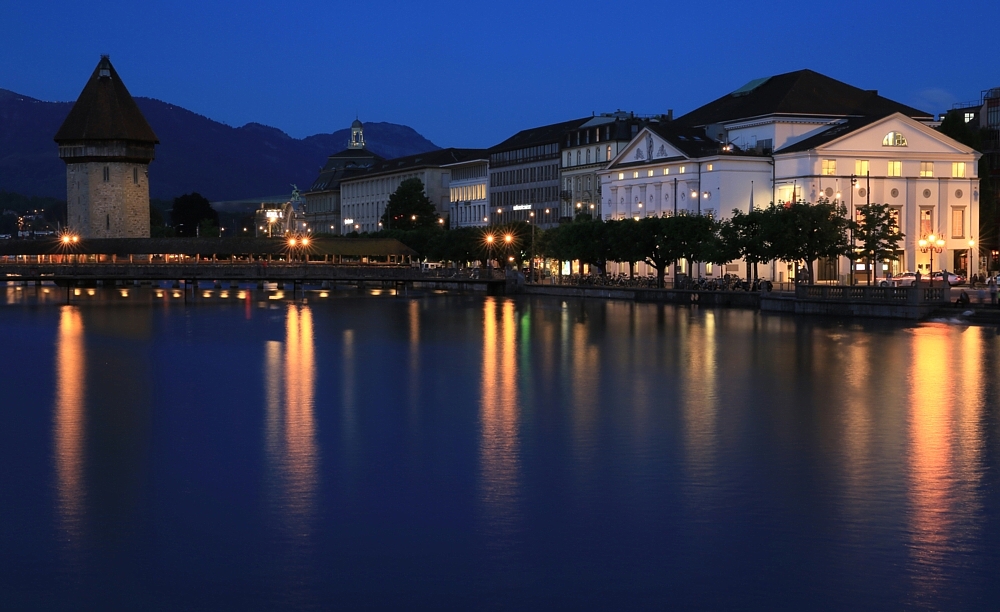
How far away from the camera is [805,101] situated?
300ft

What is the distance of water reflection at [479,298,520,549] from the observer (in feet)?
56.5

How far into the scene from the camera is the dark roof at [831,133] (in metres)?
84.0

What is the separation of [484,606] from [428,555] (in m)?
1.80

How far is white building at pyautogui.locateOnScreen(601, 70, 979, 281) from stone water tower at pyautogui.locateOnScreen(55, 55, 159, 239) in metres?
39.8

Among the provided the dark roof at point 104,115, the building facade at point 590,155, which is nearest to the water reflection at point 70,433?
the building facade at point 590,155

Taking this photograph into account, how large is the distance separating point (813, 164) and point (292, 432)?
6428 centimetres

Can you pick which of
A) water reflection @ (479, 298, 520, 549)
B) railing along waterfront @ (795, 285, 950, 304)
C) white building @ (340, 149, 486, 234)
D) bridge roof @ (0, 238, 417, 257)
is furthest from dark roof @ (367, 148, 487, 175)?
water reflection @ (479, 298, 520, 549)

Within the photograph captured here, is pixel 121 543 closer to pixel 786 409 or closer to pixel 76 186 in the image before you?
pixel 786 409

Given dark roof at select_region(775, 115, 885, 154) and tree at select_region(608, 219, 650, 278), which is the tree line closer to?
tree at select_region(608, 219, 650, 278)

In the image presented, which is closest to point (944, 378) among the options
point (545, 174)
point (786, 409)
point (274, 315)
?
point (786, 409)

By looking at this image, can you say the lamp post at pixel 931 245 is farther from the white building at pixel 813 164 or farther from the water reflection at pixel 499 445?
the water reflection at pixel 499 445

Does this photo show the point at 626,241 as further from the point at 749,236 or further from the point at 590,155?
the point at 590,155

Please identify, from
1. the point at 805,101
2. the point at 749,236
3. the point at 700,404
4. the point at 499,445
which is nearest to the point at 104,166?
the point at 805,101

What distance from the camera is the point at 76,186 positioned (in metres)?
112
